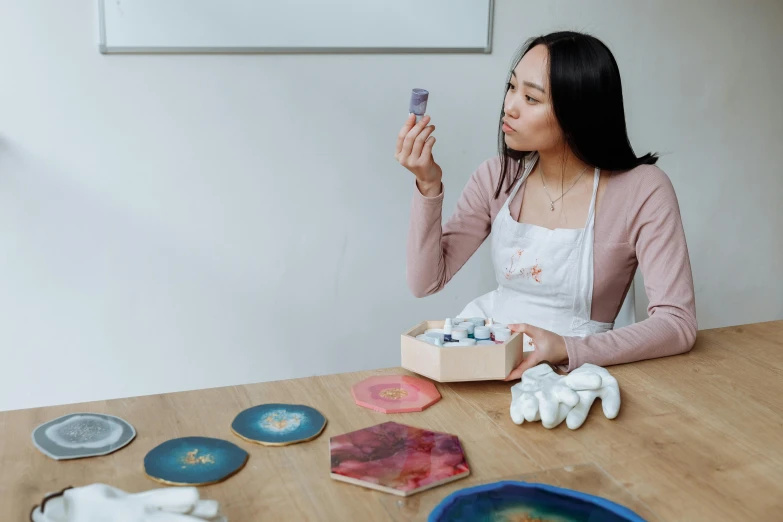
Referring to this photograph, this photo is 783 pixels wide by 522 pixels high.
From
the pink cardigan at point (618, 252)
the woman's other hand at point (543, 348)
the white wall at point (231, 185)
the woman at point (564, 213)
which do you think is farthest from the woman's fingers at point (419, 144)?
the white wall at point (231, 185)

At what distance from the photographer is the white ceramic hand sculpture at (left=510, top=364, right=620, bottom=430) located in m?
1.13

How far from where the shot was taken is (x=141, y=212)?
2.12 metres

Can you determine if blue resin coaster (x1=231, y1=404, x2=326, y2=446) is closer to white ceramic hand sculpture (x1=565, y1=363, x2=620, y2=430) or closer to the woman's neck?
white ceramic hand sculpture (x1=565, y1=363, x2=620, y2=430)

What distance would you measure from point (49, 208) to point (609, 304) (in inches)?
54.1

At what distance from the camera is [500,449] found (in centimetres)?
107

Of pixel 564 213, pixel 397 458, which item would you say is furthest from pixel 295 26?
pixel 397 458

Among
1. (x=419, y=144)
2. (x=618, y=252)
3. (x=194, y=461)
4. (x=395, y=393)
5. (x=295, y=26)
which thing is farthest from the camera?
(x=295, y=26)

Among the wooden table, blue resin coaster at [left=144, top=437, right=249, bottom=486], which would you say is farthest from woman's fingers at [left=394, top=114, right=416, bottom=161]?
blue resin coaster at [left=144, top=437, right=249, bottom=486]

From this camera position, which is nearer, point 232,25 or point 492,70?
point 232,25

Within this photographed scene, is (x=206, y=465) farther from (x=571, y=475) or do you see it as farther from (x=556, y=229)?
(x=556, y=229)

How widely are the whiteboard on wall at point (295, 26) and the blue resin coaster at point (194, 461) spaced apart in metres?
1.28

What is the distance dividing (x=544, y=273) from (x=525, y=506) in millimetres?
810

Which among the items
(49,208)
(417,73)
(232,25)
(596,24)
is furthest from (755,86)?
(49,208)

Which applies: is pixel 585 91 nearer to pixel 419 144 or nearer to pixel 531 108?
pixel 531 108
